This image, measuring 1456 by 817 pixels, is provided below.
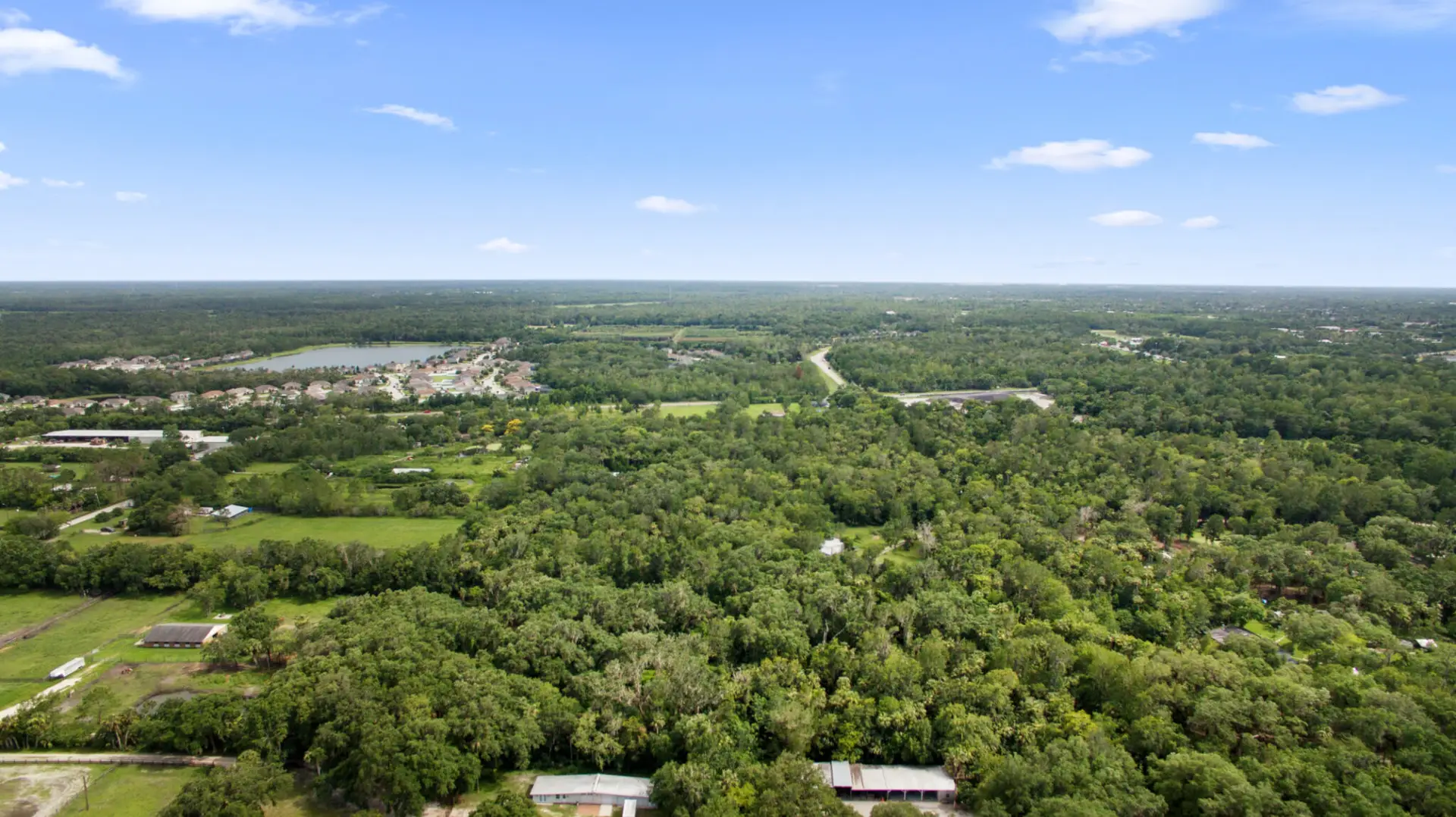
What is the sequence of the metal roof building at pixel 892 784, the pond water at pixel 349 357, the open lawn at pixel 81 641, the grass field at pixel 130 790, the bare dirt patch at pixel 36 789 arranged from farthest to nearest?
the pond water at pixel 349 357 → the open lawn at pixel 81 641 → the metal roof building at pixel 892 784 → the grass field at pixel 130 790 → the bare dirt patch at pixel 36 789

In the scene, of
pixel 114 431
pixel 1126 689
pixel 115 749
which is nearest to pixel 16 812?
pixel 115 749

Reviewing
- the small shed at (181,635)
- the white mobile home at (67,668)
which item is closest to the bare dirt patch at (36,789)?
the white mobile home at (67,668)

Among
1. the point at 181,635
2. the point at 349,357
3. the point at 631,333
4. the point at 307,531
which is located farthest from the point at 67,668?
the point at 631,333

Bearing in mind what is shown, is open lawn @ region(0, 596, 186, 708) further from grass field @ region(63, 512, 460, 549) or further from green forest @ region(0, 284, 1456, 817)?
grass field @ region(63, 512, 460, 549)

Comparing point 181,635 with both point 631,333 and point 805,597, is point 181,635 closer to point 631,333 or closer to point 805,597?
point 805,597

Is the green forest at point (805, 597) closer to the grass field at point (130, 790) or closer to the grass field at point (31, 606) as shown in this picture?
the grass field at point (31, 606)

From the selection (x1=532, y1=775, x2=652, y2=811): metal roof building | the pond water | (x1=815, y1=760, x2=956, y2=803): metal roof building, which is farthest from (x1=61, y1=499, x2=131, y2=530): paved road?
the pond water

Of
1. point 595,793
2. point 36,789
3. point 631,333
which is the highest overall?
point 631,333
